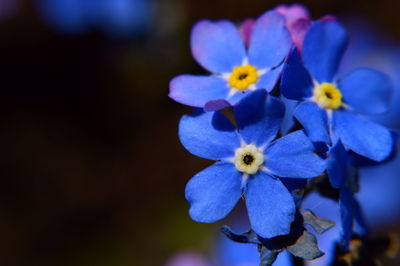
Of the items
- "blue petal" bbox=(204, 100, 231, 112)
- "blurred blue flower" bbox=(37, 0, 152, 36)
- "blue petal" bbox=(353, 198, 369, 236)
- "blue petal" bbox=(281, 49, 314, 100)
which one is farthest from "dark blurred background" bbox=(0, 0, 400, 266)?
"blue petal" bbox=(204, 100, 231, 112)

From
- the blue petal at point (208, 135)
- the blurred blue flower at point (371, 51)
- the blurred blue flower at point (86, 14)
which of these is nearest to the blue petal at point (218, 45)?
the blue petal at point (208, 135)

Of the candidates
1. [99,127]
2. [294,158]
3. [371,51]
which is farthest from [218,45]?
[99,127]

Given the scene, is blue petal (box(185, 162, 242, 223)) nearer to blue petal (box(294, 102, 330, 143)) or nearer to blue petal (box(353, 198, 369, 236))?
blue petal (box(294, 102, 330, 143))

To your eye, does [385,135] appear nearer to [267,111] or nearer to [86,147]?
[267,111]

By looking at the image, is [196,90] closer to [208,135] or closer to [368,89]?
[208,135]

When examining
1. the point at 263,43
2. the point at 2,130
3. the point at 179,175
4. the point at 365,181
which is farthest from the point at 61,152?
the point at 263,43

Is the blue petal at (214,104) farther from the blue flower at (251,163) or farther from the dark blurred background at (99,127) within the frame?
the dark blurred background at (99,127)
